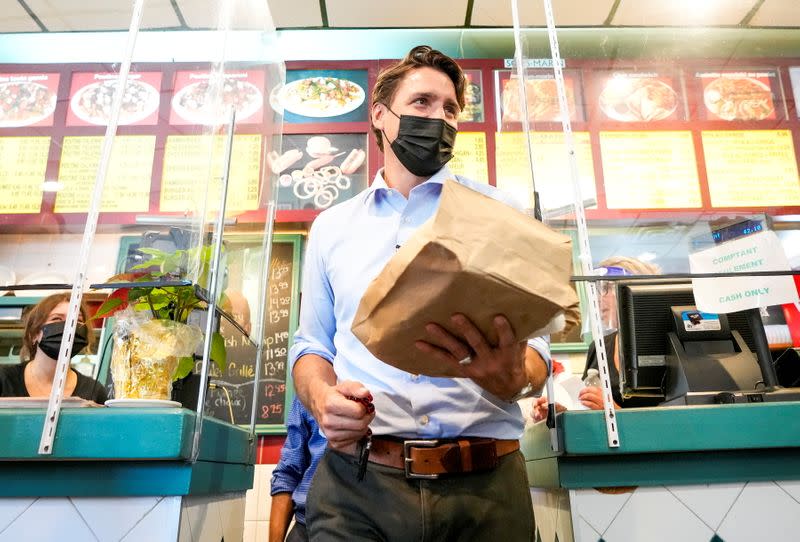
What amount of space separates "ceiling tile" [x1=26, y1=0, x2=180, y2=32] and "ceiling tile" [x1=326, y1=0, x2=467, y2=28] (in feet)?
4.62

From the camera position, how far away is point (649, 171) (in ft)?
11.4

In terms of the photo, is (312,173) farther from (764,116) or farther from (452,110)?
(764,116)

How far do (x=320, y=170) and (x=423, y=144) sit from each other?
2.24 meters

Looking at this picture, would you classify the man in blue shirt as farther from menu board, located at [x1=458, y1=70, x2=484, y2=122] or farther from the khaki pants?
menu board, located at [x1=458, y1=70, x2=484, y2=122]

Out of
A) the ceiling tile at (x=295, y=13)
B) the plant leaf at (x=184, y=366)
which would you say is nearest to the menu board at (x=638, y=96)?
the ceiling tile at (x=295, y=13)

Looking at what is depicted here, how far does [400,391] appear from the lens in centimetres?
111

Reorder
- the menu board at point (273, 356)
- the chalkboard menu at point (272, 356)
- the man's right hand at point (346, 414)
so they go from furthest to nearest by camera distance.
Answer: the menu board at point (273, 356) < the chalkboard menu at point (272, 356) < the man's right hand at point (346, 414)

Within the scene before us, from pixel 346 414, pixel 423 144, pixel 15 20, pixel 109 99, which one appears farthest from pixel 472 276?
pixel 15 20

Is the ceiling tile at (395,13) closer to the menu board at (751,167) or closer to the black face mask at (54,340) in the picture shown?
the menu board at (751,167)

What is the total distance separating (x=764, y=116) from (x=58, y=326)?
3.71 m

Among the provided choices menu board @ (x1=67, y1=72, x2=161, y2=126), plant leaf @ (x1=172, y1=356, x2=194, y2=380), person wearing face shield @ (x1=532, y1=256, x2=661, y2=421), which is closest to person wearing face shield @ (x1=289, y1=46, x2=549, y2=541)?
plant leaf @ (x1=172, y1=356, x2=194, y2=380)

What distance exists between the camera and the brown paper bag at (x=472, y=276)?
2.39 feet

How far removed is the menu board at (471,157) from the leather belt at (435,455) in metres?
2.63

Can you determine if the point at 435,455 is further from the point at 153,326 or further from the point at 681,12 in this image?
the point at 681,12
